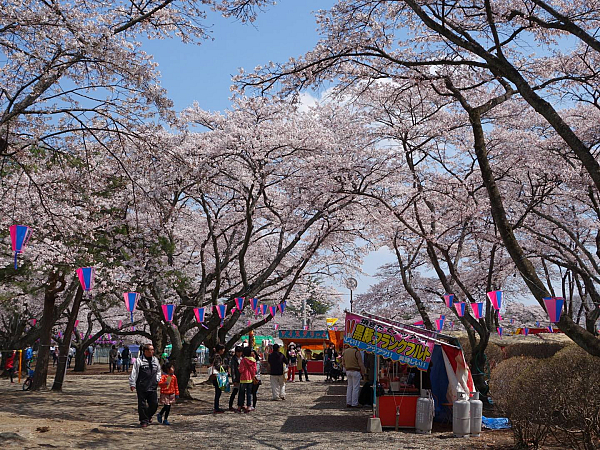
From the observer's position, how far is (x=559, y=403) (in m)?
8.02

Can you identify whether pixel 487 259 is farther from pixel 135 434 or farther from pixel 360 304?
pixel 135 434

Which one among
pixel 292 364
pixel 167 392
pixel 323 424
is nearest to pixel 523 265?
pixel 323 424

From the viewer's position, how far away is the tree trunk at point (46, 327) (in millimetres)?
17891

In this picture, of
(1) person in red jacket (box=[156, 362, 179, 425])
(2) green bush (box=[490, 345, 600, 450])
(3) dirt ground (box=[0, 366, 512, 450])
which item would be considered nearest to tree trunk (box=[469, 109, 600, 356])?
(2) green bush (box=[490, 345, 600, 450])

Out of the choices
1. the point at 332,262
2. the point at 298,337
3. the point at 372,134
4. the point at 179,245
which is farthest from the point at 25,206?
the point at 298,337

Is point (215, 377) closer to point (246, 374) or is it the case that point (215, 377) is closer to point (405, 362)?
point (246, 374)

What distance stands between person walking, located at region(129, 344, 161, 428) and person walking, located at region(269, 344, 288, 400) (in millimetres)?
4627

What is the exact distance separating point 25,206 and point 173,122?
7.16m

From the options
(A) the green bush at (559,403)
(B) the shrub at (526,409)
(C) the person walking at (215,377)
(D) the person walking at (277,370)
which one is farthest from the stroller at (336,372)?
(A) the green bush at (559,403)

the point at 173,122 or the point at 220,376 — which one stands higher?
the point at 173,122

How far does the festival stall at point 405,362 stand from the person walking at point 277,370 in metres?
3.94

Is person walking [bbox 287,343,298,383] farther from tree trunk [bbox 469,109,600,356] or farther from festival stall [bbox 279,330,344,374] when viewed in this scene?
tree trunk [bbox 469,109,600,356]

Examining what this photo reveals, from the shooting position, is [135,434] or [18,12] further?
[135,434]

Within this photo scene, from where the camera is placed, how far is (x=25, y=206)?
1488 centimetres
